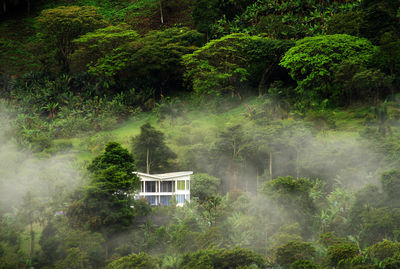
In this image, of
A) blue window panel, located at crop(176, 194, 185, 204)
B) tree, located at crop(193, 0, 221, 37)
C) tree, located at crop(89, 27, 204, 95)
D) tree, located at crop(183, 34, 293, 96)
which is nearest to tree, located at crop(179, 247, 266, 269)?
blue window panel, located at crop(176, 194, 185, 204)

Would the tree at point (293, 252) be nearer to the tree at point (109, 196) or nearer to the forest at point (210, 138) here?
the forest at point (210, 138)

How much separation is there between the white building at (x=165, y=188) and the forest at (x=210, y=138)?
1.58ft

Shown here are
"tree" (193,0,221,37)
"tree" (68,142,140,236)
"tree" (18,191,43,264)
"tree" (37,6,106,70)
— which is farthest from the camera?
"tree" (193,0,221,37)

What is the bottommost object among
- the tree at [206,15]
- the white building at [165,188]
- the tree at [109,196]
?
the white building at [165,188]

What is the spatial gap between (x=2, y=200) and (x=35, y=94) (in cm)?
1688

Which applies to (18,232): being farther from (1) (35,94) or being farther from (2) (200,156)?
(1) (35,94)

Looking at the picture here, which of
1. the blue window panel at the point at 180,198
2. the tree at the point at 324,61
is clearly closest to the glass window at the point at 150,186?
the blue window panel at the point at 180,198

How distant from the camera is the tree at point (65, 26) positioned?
43812 mm

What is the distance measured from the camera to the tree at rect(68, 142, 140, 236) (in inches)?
851

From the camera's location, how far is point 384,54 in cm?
3145

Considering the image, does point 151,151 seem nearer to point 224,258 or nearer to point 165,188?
point 165,188

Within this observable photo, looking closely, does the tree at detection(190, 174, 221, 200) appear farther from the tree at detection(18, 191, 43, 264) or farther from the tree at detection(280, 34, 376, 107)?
the tree at detection(280, 34, 376, 107)

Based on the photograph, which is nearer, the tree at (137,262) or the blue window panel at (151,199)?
the tree at (137,262)

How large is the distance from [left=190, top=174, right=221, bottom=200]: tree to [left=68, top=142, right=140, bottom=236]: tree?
3.39 m
